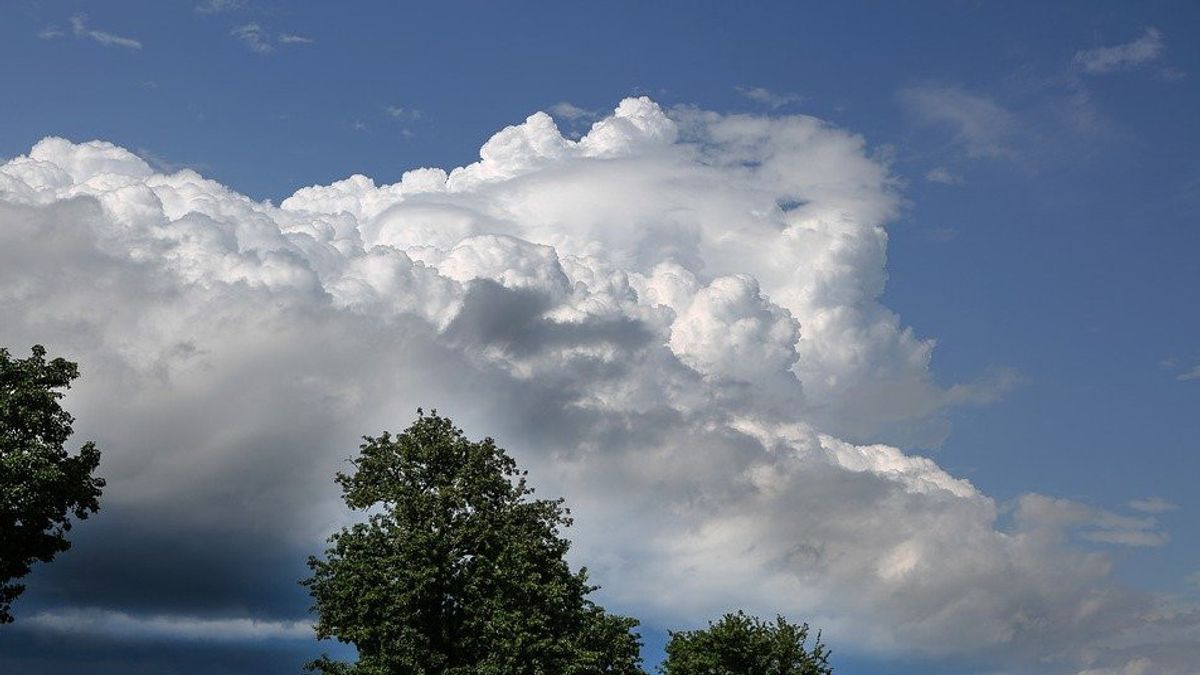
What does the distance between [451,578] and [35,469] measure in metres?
23.1

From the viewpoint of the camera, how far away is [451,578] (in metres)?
73.4

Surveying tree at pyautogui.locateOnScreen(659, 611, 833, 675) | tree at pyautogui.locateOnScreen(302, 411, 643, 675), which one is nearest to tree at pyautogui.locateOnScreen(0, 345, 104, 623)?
tree at pyautogui.locateOnScreen(302, 411, 643, 675)

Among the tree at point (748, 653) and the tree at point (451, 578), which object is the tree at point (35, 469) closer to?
the tree at point (451, 578)

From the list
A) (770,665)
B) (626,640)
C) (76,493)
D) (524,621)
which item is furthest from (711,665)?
(76,493)

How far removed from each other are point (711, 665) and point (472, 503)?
32.0 meters

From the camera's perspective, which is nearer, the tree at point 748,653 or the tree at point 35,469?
the tree at point 35,469

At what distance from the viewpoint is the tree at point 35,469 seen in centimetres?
5944

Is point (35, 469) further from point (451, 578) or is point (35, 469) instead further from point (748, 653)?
point (748, 653)

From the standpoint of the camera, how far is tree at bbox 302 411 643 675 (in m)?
71.4

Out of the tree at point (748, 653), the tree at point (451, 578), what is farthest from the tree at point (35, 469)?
the tree at point (748, 653)

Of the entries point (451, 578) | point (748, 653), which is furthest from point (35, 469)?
point (748, 653)

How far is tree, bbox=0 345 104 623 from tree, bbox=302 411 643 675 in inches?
621

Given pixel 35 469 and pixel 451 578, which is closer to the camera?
pixel 35 469

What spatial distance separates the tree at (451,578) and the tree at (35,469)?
51.8 feet
